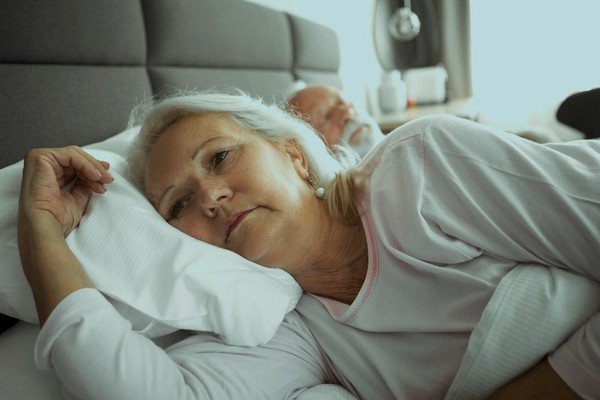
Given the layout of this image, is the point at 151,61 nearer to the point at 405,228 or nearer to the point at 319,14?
the point at 405,228

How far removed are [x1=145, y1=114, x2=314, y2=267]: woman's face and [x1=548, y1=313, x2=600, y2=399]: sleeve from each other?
0.46m

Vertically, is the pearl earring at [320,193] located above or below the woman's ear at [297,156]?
below

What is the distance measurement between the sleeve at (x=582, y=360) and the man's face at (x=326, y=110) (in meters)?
1.31

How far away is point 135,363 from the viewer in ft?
2.08

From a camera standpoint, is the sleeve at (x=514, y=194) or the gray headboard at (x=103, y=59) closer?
the sleeve at (x=514, y=194)

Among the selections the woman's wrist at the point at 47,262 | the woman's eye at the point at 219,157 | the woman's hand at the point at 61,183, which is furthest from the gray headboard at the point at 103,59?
the woman's eye at the point at 219,157

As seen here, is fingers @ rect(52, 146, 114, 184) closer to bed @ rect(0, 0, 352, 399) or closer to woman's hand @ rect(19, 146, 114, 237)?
woman's hand @ rect(19, 146, 114, 237)

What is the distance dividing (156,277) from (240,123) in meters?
0.36


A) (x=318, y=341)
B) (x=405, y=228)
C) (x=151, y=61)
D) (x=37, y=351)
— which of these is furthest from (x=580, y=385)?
(x=151, y=61)

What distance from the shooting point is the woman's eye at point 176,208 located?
2.98ft

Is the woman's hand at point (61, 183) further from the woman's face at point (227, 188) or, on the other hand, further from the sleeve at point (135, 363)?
the sleeve at point (135, 363)

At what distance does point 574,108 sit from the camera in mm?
1428

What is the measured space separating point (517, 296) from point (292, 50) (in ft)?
6.52

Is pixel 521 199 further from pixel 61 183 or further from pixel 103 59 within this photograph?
pixel 103 59
